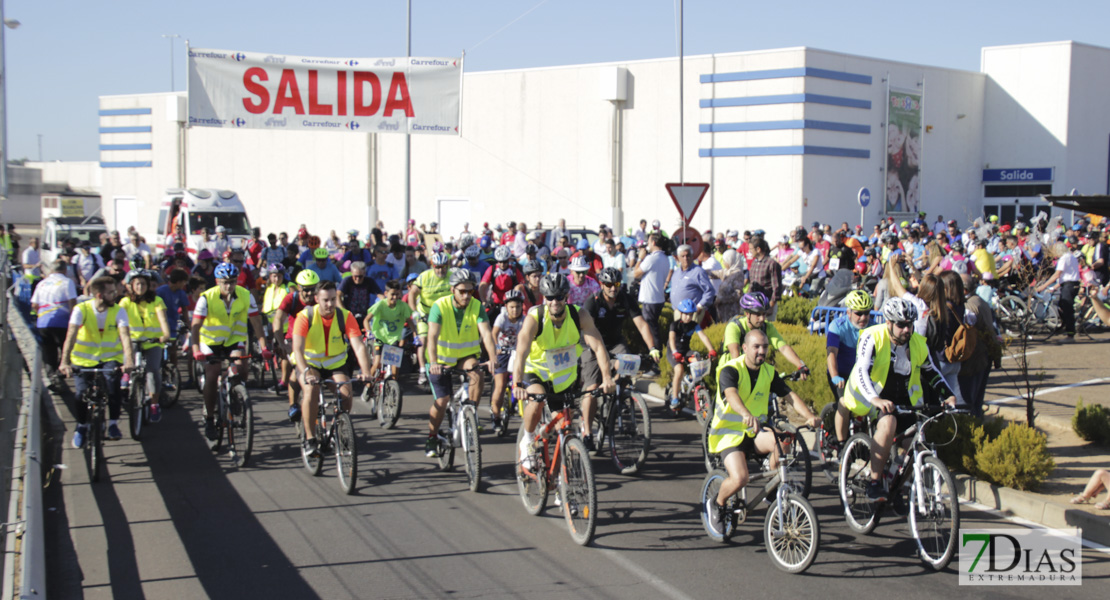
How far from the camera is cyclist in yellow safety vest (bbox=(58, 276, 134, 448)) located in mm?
9258

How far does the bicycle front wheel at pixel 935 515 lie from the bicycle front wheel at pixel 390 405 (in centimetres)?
606

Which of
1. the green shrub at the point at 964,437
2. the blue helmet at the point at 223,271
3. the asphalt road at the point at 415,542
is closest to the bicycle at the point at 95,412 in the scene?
the asphalt road at the point at 415,542

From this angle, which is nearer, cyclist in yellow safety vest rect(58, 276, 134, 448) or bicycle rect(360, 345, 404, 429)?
cyclist in yellow safety vest rect(58, 276, 134, 448)

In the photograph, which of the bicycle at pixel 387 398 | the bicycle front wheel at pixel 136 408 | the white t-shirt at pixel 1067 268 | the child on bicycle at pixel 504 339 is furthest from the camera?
the white t-shirt at pixel 1067 268

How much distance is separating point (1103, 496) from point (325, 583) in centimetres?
581

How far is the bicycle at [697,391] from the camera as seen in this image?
8.90 m

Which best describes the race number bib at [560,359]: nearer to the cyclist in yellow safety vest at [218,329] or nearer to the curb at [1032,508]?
the curb at [1032,508]

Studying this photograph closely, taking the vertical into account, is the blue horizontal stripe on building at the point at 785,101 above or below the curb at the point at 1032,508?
above

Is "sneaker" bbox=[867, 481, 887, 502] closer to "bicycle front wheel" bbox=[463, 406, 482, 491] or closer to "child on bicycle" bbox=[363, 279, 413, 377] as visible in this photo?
"bicycle front wheel" bbox=[463, 406, 482, 491]

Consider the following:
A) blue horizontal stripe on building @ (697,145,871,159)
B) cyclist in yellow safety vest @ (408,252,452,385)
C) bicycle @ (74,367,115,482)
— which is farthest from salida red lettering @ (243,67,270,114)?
blue horizontal stripe on building @ (697,145,871,159)

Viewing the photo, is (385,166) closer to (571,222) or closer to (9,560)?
(571,222)

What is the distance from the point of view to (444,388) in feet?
28.1

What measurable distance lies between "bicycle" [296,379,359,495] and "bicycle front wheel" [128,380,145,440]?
7.36 ft

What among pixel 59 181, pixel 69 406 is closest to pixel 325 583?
pixel 69 406
